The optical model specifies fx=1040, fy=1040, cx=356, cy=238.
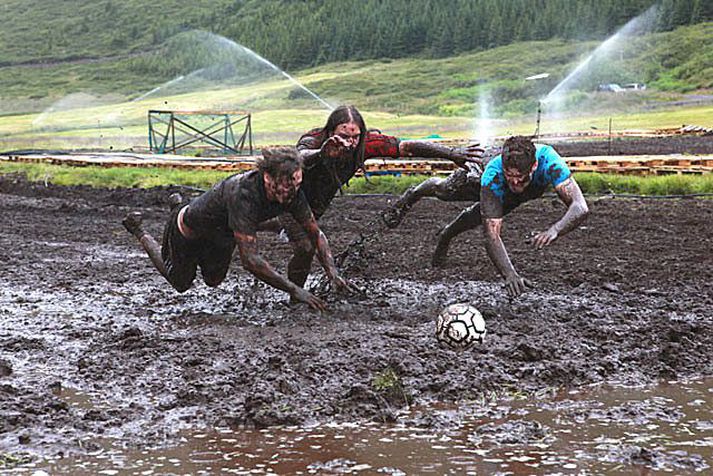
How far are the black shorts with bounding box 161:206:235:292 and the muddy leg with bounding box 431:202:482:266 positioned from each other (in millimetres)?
2629

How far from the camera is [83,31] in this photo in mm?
179125

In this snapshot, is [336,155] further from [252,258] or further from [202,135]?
[202,135]

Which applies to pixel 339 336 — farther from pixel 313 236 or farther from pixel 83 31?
pixel 83 31

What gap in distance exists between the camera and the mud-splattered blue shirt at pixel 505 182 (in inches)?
370

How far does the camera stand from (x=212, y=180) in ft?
82.3

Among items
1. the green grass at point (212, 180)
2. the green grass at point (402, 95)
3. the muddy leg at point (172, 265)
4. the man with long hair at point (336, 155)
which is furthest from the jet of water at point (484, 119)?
the muddy leg at point (172, 265)

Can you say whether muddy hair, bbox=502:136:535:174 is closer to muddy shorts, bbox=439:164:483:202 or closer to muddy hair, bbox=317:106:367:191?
muddy hair, bbox=317:106:367:191

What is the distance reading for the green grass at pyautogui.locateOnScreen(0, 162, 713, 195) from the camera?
758 inches

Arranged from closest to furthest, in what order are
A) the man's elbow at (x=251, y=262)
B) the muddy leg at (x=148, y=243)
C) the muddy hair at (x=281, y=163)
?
the muddy hair at (x=281, y=163) → the man's elbow at (x=251, y=262) → the muddy leg at (x=148, y=243)

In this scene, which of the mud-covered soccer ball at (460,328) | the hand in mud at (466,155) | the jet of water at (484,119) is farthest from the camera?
the jet of water at (484,119)

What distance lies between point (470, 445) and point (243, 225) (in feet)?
10.3

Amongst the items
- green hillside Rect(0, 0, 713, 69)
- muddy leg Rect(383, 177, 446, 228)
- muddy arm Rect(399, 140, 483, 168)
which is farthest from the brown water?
green hillside Rect(0, 0, 713, 69)

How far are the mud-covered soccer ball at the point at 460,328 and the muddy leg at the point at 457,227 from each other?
2820mm

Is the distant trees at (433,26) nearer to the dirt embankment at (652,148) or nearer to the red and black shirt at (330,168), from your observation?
the dirt embankment at (652,148)
